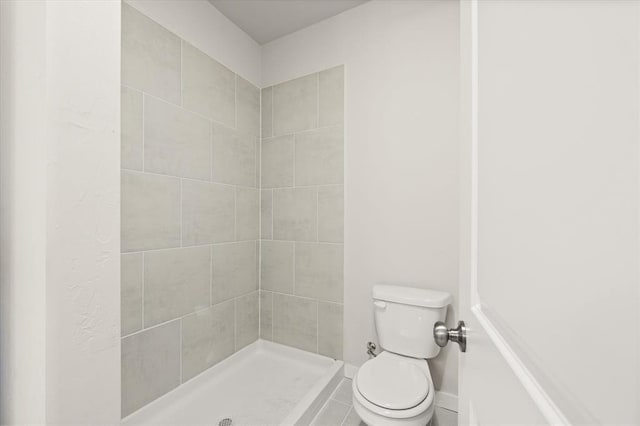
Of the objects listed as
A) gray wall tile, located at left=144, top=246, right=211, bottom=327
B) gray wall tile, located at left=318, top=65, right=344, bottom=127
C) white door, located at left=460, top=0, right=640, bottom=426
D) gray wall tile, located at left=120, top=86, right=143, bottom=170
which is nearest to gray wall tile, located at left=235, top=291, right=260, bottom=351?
gray wall tile, located at left=144, top=246, right=211, bottom=327

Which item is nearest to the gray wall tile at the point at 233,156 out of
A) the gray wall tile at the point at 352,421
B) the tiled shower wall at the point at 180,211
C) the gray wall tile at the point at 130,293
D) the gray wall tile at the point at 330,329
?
the tiled shower wall at the point at 180,211

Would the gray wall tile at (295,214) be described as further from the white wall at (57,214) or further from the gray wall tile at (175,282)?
the white wall at (57,214)

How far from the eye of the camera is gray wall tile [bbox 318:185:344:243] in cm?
189

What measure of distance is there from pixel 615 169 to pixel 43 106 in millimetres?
849

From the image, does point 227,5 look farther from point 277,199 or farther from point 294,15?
point 277,199

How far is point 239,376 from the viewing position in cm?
185

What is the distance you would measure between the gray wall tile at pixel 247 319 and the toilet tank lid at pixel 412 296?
94 centimetres

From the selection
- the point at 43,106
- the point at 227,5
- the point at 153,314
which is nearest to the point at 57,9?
the point at 43,106

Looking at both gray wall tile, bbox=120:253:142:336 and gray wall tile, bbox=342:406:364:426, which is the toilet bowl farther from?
gray wall tile, bbox=120:253:142:336

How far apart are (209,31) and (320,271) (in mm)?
1650

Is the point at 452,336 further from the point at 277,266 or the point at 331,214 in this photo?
the point at 277,266

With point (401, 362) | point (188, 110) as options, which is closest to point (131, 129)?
point (188, 110)

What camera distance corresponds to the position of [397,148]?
1.73m

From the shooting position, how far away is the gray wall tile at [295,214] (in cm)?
198
